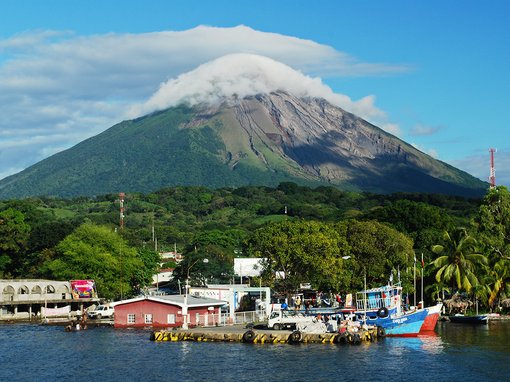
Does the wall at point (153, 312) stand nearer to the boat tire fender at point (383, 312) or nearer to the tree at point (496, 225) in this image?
the boat tire fender at point (383, 312)

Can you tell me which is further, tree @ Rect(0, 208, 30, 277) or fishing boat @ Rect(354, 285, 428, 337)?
tree @ Rect(0, 208, 30, 277)

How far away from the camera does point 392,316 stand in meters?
67.7

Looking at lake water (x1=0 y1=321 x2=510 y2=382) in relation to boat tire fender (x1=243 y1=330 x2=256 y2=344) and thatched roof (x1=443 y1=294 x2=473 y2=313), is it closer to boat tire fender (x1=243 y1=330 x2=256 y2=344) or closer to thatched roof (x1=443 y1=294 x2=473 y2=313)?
boat tire fender (x1=243 y1=330 x2=256 y2=344)

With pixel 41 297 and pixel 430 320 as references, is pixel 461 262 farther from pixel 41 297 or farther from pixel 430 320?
pixel 41 297

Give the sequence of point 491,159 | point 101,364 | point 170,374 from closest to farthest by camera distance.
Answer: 1. point 170,374
2. point 101,364
3. point 491,159

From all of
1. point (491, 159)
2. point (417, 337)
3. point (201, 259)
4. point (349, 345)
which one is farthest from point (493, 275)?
point (201, 259)

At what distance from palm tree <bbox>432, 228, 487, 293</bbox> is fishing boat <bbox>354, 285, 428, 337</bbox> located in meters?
13.9

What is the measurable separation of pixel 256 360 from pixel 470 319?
31143mm

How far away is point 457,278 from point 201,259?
44.0 metres

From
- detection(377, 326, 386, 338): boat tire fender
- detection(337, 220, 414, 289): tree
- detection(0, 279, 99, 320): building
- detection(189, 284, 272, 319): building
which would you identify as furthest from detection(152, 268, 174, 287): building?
detection(377, 326, 386, 338): boat tire fender

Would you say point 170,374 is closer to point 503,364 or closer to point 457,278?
point 503,364

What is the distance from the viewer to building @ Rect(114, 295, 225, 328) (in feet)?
249

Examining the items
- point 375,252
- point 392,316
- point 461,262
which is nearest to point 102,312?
point 375,252

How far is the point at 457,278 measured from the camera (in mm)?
81625
